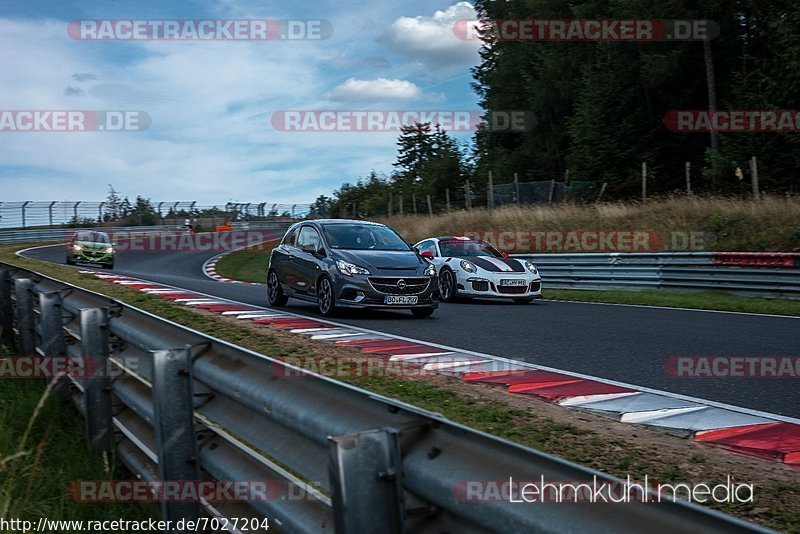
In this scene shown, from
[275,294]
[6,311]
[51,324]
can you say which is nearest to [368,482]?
[51,324]

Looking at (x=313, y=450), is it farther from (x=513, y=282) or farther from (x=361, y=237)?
(x=513, y=282)

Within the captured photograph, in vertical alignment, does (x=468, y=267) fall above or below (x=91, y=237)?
below

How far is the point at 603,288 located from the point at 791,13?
62.1 ft

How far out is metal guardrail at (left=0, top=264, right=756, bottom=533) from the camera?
1.58 m

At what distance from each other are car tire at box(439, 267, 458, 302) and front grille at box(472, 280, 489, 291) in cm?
42

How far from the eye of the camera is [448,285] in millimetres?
15391

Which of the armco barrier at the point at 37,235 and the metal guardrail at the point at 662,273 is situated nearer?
the metal guardrail at the point at 662,273

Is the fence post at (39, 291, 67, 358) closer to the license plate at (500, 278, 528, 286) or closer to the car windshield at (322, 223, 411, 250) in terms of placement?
the car windshield at (322, 223, 411, 250)

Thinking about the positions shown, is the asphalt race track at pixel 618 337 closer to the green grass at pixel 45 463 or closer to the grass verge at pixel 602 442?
the grass verge at pixel 602 442

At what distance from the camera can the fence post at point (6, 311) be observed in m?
8.68

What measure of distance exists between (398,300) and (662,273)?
27.6ft

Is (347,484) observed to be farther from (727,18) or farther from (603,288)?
(727,18)

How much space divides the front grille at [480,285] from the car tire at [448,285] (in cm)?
42

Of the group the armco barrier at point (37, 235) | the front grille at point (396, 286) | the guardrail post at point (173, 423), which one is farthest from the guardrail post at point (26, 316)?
the armco barrier at point (37, 235)
